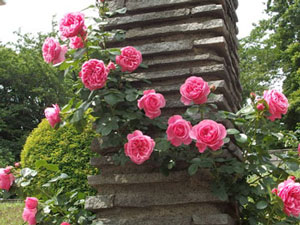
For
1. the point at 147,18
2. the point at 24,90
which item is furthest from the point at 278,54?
the point at 147,18

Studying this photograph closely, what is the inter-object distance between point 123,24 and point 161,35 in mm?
249

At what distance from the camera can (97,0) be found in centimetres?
230

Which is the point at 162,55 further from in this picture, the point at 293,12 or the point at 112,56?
the point at 293,12

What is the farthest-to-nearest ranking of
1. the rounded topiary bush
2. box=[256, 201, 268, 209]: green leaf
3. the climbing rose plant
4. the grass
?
the grass, the rounded topiary bush, box=[256, 201, 268, 209]: green leaf, the climbing rose plant

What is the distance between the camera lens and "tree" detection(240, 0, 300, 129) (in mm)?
14883

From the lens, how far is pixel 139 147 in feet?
5.98

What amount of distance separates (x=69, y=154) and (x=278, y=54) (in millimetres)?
13881

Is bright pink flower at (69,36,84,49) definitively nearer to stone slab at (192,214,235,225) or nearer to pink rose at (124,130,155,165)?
pink rose at (124,130,155,165)

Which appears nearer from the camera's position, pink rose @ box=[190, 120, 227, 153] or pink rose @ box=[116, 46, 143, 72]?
pink rose @ box=[190, 120, 227, 153]

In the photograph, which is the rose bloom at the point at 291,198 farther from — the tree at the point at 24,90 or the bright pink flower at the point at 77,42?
the tree at the point at 24,90

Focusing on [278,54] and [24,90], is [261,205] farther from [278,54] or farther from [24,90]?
[24,90]

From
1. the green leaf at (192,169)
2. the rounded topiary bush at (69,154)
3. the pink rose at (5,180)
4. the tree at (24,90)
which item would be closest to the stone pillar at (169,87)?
the green leaf at (192,169)

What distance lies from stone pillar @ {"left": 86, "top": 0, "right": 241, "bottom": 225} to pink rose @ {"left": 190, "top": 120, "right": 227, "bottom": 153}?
29 cm

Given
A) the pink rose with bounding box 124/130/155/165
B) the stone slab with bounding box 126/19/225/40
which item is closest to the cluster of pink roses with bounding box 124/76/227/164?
the pink rose with bounding box 124/130/155/165
